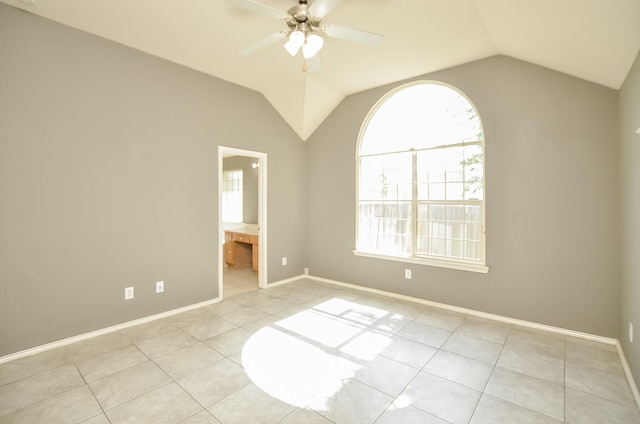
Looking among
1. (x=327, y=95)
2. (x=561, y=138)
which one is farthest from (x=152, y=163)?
(x=561, y=138)

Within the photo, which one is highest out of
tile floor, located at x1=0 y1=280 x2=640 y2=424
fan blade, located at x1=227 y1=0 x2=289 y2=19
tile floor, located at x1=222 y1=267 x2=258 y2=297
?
fan blade, located at x1=227 y1=0 x2=289 y2=19

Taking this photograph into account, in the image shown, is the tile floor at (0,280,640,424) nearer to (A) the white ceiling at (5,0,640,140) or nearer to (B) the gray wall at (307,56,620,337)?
(B) the gray wall at (307,56,620,337)

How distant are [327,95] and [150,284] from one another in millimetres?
3461

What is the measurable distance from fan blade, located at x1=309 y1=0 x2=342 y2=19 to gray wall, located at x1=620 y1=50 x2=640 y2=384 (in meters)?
2.12

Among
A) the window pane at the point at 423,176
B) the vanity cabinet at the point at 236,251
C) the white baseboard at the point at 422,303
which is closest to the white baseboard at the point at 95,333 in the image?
the white baseboard at the point at 422,303

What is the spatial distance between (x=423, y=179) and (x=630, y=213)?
1.97m

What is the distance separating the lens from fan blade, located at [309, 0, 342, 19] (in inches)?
74.0

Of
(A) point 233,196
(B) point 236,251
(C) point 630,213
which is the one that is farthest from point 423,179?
(A) point 233,196

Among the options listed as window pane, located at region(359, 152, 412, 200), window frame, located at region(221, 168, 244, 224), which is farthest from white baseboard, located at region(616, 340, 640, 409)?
window frame, located at region(221, 168, 244, 224)

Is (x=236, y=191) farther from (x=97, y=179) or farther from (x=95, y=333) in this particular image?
(x=95, y=333)

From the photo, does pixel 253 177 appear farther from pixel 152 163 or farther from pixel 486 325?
pixel 486 325

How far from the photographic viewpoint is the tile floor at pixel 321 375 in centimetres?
184

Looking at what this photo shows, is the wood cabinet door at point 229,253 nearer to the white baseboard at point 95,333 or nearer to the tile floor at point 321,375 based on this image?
the white baseboard at point 95,333

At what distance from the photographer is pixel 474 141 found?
347cm
